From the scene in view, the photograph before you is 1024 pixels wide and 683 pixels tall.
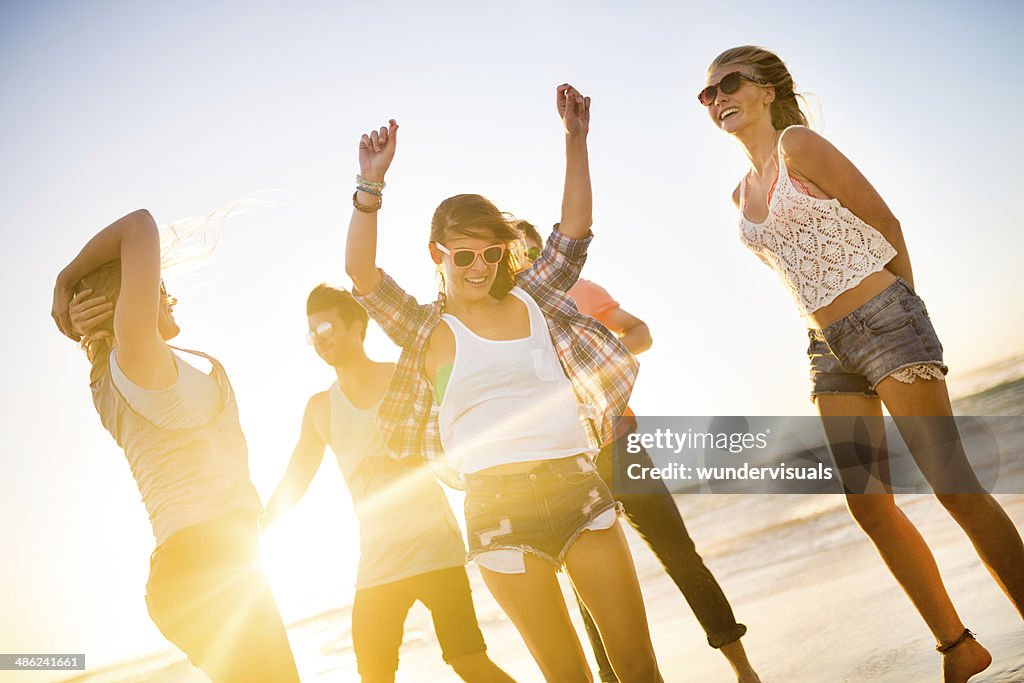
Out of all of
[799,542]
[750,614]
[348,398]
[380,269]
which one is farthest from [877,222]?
[799,542]

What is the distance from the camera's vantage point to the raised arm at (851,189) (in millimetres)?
3154

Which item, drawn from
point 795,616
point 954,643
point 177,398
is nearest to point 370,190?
point 177,398

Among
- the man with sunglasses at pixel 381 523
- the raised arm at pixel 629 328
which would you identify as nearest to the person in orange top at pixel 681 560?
the raised arm at pixel 629 328

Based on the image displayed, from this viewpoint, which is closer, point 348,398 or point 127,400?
point 127,400

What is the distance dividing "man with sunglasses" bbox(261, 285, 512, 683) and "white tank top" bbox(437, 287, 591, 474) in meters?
1.28

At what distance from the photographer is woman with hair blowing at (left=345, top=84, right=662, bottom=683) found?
8.82 ft

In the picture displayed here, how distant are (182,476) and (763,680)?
345cm

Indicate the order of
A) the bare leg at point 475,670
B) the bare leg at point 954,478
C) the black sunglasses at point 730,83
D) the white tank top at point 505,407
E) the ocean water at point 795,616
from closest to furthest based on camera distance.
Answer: the white tank top at point 505,407 → the bare leg at point 954,478 → the black sunglasses at point 730,83 → the bare leg at point 475,670 → the ocean water at point 795,616

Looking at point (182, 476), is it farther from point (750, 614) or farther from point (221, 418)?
point (750, 614)

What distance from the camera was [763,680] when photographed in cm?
471

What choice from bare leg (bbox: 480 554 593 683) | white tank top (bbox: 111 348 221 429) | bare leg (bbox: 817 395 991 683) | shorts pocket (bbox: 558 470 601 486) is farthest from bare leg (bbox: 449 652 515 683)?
bare leg (bbox: 817 395 991 683)

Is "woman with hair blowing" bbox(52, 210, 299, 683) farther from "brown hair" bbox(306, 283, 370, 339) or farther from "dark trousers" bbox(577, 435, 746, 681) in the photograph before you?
"dark trousers" bbox(577, 435, 746, 681)

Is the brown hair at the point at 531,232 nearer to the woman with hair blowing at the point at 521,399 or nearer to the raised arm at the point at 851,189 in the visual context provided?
the woman with hair blowing at the point at 521,399

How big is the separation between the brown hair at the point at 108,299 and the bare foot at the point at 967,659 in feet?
11.0
